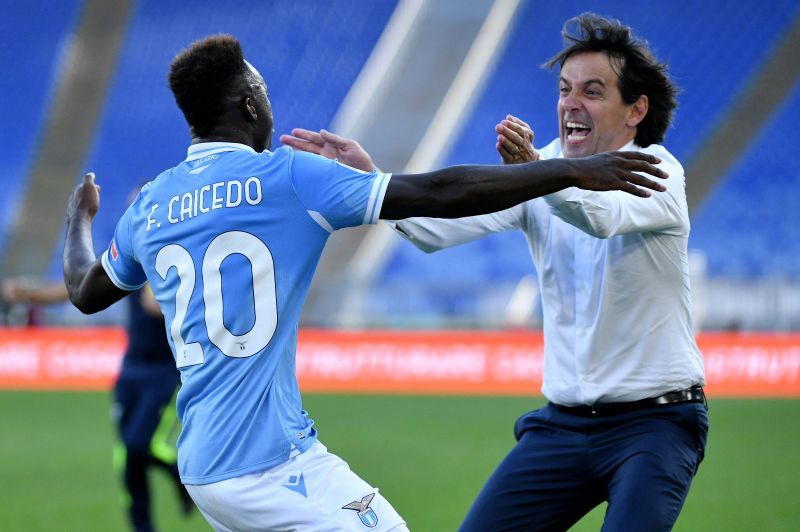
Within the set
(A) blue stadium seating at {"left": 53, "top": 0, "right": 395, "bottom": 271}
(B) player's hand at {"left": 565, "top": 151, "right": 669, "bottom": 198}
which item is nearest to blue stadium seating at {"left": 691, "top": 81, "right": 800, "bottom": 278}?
(A) blue stadium seating at {"left": 53, "top": 0, "right": 395, "bottom": 271}

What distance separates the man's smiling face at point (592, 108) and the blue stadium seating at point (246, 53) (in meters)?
17.3

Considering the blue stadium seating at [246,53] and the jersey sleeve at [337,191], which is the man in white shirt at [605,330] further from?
the blue stadium seating at [246,53]

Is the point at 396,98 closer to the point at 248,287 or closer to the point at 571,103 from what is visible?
the point at 571,103

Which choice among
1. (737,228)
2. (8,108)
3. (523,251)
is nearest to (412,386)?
(523,251)

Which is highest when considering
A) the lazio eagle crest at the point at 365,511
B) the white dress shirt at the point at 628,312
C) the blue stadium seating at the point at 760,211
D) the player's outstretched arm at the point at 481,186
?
the blue stadium seating at the point at 760,211

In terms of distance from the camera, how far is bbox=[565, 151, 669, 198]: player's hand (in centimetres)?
332

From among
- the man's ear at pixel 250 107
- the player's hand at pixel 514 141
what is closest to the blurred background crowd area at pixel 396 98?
the player's hand at pixel 514 141

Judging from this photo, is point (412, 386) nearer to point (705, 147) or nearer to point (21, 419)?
point (21, 419)

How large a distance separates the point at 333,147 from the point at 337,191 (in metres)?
0.89

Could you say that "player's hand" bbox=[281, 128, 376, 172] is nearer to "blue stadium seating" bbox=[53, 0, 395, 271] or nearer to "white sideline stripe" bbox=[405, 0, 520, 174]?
"blue stadium seating" bbox=[53, 0, 395, 271]

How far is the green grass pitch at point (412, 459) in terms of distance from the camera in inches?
311

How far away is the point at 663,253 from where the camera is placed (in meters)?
4.04

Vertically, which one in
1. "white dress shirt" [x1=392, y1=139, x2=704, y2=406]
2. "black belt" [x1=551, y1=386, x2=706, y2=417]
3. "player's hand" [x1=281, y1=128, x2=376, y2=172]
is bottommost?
"black belt" [x1=551, y1=386, x2=706, y2=417]

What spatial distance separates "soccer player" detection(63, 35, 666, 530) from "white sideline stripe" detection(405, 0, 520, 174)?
1884cm
